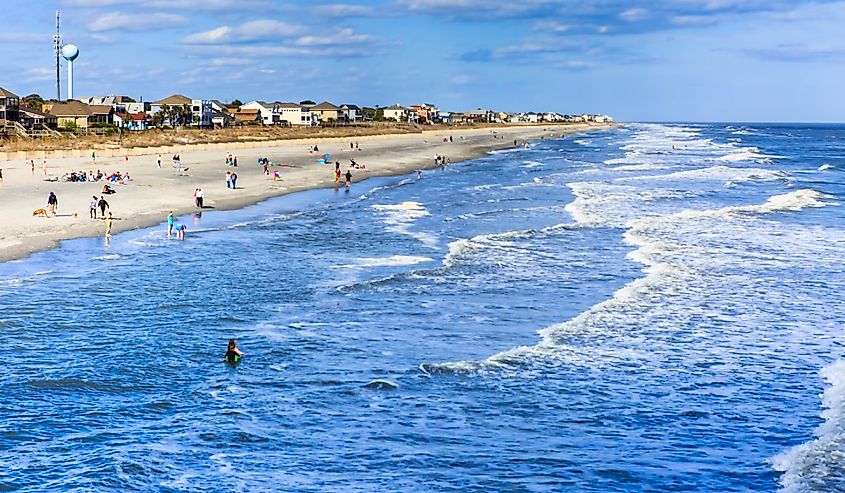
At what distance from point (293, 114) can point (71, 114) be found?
72.5 metres

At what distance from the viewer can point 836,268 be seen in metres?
29.8

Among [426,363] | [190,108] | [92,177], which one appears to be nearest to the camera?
[426,363]

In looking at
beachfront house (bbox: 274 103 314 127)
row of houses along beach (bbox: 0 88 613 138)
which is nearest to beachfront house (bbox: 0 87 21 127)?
row of houses along beach (bbox: 0 88 613 138)

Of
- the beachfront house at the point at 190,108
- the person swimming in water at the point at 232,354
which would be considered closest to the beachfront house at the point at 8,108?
the beachfront house at the point at 190,108

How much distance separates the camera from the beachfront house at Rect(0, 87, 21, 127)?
102 meters

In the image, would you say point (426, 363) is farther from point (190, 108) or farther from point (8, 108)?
point (190, 108)

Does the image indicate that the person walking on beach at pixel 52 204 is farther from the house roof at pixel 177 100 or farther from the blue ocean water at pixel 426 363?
the house roof at pixel 177 100

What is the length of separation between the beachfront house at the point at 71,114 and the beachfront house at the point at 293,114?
65137 mm

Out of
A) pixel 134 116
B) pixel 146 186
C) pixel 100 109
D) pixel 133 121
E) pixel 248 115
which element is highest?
pixel 248 115

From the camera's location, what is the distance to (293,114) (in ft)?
633

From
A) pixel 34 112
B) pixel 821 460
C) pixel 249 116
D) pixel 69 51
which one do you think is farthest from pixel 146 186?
pixel 249 116

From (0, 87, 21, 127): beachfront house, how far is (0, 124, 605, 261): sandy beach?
27.6m

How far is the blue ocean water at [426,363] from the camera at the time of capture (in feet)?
44.7

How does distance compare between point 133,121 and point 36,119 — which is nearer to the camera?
point 36,119
